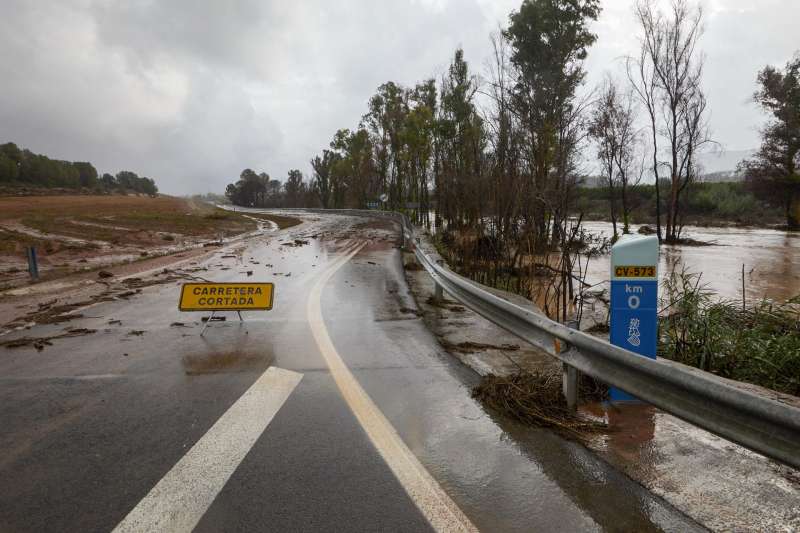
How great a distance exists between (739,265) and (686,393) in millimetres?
18050

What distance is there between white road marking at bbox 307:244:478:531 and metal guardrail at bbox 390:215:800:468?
1381 millimetres

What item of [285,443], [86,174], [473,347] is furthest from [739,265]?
[86,174]

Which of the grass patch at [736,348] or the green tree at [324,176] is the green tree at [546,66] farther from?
the green tree at [324,176]

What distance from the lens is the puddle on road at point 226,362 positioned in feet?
16.5

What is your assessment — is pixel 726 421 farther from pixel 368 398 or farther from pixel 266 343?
pixel 266 343

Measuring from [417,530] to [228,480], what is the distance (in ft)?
3.86

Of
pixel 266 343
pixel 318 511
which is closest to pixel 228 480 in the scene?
pixel 318 511

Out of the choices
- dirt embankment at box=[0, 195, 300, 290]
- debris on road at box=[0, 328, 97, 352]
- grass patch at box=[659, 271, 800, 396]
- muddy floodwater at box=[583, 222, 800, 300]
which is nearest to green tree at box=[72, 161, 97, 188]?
dirt embankment at box=[0, 195, 300, 290]

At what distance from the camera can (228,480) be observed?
2.91 m

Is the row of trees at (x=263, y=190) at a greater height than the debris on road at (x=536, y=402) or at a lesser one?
greater

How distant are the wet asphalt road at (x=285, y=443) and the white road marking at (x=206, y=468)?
57 mm

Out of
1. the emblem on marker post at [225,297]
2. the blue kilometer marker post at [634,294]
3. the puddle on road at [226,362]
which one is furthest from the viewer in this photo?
the emblem on marker post at [225,297]

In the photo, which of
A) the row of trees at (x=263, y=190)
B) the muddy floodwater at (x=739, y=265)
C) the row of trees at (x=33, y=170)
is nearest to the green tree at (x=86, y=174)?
the row of trees at (x=33, y=170)

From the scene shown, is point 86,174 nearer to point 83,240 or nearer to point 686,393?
point 83,240
